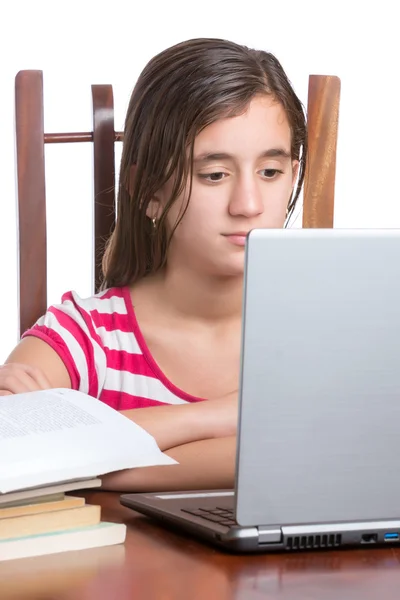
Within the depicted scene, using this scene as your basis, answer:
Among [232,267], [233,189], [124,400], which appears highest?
[233,189]

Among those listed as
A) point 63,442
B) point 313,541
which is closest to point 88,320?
point 63,442

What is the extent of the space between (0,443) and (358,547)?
1.06ft

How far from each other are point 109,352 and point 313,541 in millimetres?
767

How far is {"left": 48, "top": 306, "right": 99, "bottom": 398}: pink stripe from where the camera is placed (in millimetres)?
1555

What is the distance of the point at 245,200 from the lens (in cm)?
139

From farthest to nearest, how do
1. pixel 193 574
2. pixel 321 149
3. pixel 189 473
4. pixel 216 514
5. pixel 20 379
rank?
pixel 321 149, pixel 20 379, pixel 189 473, pixel 216 514, pixel 193 574

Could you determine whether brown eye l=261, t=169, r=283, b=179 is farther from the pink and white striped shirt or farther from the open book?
the open book

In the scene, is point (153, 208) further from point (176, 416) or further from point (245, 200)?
point (176, 416)

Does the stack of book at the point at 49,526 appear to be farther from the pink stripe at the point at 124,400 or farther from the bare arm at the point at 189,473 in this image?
the pink stripe at the point at 124,400

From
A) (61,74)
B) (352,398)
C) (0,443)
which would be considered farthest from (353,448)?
(61,74)

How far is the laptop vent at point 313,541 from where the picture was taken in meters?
0.86

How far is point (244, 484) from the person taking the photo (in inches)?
32.5

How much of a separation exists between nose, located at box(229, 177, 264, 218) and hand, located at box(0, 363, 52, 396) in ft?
1.10

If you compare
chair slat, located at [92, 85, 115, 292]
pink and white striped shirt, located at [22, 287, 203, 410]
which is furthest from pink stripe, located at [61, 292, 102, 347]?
chair slat, located at [92, 85, 115, 292]
